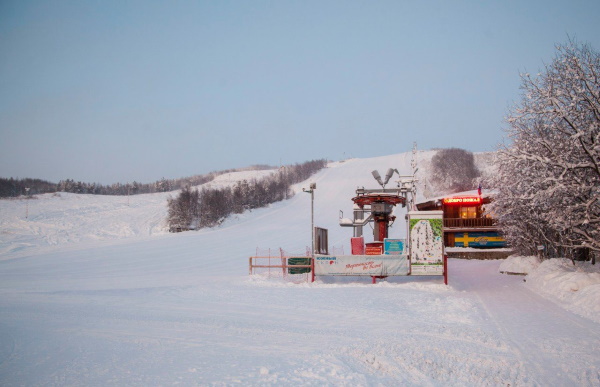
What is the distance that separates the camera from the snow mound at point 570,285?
13.2 meters

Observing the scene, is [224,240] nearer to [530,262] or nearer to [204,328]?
[530,262]

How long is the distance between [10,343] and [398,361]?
7.83m

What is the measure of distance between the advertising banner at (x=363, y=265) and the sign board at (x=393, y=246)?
55.6 inches

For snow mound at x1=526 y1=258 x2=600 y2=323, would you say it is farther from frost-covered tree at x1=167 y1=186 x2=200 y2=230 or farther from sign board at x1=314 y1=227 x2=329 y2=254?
frost-covered tree at x1=167 y1=186 x2=200 y2=230

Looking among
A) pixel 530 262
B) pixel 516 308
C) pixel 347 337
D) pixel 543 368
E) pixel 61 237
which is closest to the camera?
pixel 543 368

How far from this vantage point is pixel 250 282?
2194cm

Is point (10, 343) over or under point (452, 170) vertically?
under

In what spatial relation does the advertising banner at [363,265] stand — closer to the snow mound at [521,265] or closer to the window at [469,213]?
the snow mound at [521,265]

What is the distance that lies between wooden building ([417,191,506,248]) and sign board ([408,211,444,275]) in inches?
914

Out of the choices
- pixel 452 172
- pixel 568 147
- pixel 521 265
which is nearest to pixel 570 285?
pixel 568 147

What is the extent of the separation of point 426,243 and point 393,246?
2081mm

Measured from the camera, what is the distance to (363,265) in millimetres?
21547

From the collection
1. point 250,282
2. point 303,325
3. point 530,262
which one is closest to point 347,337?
point 303,325

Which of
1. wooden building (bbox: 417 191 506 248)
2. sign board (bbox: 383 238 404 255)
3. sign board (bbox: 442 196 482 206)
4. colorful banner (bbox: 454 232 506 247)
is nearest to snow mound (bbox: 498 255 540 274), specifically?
sign board (bbox: 383 238 404 255)
